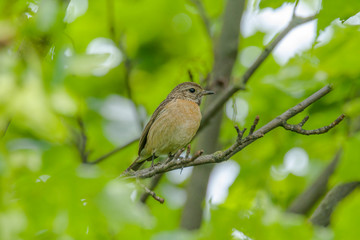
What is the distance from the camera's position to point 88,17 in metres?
9.22

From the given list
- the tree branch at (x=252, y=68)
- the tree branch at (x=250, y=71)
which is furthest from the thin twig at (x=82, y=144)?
the tree branch at (x=252, y=68)

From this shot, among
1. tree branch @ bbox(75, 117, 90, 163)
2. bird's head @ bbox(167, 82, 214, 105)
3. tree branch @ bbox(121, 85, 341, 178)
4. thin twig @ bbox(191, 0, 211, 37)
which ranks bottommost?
tree branch @ bbox(75, 117, 90, 163)

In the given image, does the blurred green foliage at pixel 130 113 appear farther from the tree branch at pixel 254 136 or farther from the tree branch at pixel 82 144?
the tree branch at pixel 254 136

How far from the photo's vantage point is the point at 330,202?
7.14 metres

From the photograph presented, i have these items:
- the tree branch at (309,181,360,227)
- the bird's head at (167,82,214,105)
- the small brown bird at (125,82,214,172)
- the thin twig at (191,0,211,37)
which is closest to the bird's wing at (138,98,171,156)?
the small brown bird at (125,82,214,172)

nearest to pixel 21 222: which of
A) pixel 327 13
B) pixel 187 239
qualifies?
pixel 187 239

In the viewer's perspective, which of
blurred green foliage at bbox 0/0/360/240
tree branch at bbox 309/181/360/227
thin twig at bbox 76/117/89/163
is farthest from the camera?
thin twig at bbox 76/117/89/163

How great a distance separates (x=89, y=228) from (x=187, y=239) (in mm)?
859

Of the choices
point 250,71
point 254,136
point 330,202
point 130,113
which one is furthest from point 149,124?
point 254,136

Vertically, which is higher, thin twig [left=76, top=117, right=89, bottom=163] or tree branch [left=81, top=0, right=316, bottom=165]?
tree branch [left=81, top=0, right=316, bottom=165]

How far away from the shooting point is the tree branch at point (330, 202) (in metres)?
7.05

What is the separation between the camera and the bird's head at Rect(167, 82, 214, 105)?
896 centimetres

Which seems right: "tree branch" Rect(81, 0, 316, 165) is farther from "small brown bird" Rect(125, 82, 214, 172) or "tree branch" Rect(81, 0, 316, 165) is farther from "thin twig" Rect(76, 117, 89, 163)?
"thin twig" Rect(76, 117, 89, 163)

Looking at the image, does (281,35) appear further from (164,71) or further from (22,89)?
(22,89)
